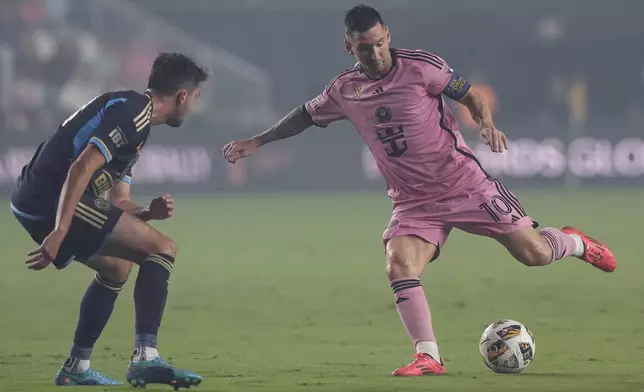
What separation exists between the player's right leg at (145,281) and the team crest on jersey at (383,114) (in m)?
1.67

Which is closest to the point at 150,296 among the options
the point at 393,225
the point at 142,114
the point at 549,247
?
the point at 142,114

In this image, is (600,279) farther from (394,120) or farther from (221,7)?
(221,7)

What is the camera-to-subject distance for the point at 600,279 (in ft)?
40.7

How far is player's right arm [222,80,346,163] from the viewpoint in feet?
26.2

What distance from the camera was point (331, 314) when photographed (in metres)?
10.1

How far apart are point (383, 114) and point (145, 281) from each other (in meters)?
1.92

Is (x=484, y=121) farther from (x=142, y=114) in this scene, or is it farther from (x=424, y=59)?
(x=142, y=114)

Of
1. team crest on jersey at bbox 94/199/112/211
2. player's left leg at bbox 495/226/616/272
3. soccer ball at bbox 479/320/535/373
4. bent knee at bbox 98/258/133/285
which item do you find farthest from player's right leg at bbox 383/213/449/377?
team crest on jersey at bbox 94/199/112/211

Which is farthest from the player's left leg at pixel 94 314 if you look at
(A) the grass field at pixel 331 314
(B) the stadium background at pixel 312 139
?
(B) the stadium background at pixel 312 139

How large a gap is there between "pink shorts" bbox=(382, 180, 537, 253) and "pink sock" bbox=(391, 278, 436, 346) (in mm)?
433

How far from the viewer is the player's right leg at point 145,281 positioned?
6320 millimetres

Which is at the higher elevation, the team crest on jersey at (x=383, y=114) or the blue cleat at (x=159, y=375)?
the team crest on jersey at (x=383, y=114)

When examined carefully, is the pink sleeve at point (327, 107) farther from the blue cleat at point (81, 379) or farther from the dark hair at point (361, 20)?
the blue cleat at point (81, 379)

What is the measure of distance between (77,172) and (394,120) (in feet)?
7.12
